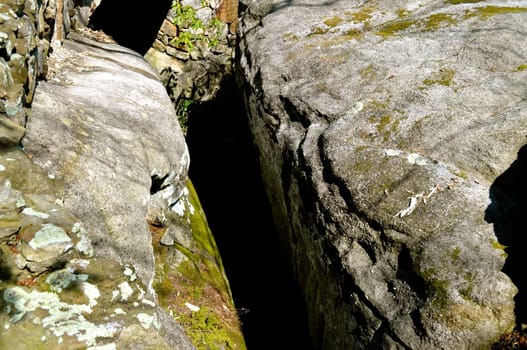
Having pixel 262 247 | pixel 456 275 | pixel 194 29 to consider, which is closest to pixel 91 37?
pixel 194 29

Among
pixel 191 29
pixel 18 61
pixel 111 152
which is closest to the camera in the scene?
pixel 18 61

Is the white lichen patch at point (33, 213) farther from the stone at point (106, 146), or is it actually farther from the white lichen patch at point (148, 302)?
the white lichen patch at point (148, 302)

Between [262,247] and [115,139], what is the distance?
3639mm

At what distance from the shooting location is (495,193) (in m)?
3.78

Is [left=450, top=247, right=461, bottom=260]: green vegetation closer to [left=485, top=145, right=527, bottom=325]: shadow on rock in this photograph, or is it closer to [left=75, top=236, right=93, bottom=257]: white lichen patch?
[left=485, top=145, right=527, bottom=325]: shadow on rock

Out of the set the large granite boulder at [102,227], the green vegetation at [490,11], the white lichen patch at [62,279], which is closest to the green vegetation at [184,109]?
the large granite boulder at [102,227]

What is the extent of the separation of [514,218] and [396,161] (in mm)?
1106

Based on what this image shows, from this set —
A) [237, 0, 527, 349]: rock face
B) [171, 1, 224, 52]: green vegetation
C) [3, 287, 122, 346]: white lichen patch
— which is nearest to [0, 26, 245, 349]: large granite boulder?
[3, 287, 122, 346]: white lichen patch

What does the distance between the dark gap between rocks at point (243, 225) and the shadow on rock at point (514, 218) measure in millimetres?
2852

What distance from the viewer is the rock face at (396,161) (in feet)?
11.1

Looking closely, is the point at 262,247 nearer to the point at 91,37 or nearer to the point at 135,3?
the point at 91,37

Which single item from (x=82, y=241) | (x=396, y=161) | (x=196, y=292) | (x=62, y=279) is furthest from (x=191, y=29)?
(x=62, y=279)

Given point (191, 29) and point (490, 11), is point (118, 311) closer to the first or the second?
point (490, 11)

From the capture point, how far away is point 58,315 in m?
3.03
